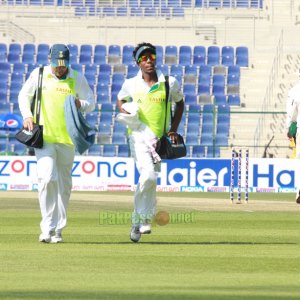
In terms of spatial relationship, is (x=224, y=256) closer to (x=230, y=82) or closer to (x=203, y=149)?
(x=203, y=149)

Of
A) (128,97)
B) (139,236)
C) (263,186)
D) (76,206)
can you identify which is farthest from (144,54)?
(263,186)

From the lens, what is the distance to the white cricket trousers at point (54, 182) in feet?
43.7

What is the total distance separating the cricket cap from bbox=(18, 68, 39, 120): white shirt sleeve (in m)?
0.25

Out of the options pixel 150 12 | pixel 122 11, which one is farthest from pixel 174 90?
pixel 122 11

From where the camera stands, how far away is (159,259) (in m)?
11.3

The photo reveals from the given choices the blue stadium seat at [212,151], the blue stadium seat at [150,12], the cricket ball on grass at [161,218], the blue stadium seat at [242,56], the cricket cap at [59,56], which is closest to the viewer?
the cricket cap at [59,56]

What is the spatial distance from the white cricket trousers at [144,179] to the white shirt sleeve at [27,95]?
1182 mm

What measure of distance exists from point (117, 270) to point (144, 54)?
12.9 feet

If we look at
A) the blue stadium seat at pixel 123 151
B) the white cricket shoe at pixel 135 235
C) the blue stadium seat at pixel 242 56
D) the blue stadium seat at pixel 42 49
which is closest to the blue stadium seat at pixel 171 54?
the blue stadium seat at pixel 242 56

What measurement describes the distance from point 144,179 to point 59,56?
1603mm

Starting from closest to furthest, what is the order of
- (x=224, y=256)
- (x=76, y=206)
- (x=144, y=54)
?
(x=224, y=256) → (x=144, y=54) → (x=76, y=206)

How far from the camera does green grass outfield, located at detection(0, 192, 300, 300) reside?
28.7ft

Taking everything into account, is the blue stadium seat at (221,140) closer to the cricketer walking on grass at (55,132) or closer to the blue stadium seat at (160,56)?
the blue stadium seat at (160,56)

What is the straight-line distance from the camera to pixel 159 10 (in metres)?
42.6
